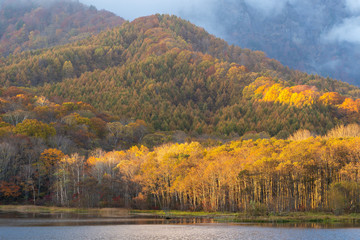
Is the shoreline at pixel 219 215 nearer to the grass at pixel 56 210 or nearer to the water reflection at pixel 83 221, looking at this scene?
the grass at pixel 56 210

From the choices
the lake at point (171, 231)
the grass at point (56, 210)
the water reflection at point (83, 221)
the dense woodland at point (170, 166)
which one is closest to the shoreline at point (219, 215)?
the grass at point (56, 210)

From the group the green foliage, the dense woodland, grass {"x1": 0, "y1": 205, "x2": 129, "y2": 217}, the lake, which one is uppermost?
the green foliage

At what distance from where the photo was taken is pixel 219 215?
243 feet

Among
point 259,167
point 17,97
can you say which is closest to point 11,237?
point 259,167

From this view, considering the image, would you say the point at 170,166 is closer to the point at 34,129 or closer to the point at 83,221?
the point at 83,221

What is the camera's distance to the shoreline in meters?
64.2

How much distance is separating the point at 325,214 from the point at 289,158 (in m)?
10.5

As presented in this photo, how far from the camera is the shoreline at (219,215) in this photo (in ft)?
210

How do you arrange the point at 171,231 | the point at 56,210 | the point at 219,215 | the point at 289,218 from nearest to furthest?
1. the point at 171,231
2. the point at 289,218
3. the point at 219,215
4. the point at 56,210

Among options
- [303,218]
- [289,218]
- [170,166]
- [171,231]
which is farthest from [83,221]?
[303,218]

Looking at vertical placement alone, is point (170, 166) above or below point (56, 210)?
above

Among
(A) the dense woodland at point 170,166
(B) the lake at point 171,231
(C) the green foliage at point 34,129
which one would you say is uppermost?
(C) the green foliage at point 34,129

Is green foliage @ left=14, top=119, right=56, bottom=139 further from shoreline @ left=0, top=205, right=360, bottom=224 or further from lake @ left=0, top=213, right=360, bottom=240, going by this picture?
lake @ left=0, top=213, right=360, bottom=240

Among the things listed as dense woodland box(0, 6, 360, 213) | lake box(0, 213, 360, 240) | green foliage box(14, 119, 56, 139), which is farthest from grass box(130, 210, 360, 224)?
green foliage box(14, 119, 56, 139)
